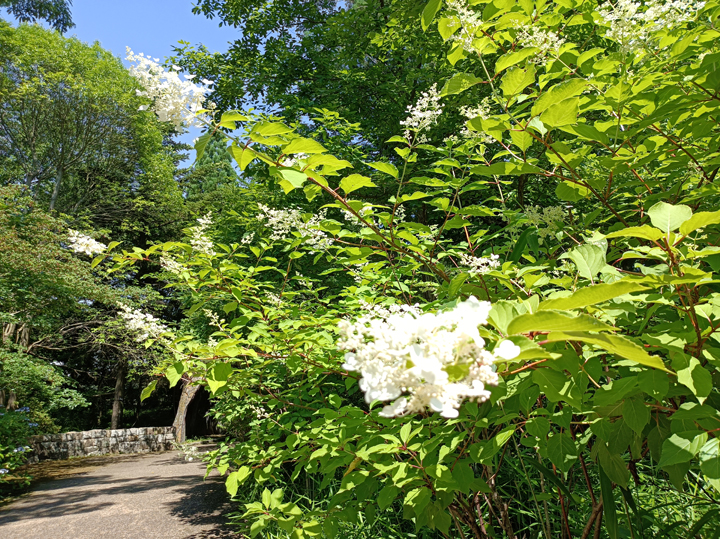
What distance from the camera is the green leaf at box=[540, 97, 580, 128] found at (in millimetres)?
1066

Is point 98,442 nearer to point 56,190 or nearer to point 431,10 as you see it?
point 56,190

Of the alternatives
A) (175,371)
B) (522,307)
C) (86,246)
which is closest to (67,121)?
(86,246)

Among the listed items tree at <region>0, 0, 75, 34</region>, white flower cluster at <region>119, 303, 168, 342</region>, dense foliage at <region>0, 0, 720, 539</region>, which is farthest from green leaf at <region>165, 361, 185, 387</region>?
tree at <region>0, 0, 75, 34</region>

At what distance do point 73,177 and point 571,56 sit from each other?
734 inches

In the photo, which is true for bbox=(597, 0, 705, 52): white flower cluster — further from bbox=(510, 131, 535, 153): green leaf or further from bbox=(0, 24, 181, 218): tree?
bbox=(0, 24, 181, 218): tree

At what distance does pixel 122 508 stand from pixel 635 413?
24.0 ft

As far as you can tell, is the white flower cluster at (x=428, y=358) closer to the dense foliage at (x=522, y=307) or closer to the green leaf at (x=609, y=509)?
the dense foliage at (x=522, y=307)

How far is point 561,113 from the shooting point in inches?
42.3

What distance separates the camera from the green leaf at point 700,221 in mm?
757

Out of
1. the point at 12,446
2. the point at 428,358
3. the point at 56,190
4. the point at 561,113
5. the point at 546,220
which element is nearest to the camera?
the point at 428,358

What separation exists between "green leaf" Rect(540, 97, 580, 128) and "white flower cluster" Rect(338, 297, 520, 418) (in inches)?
28.3

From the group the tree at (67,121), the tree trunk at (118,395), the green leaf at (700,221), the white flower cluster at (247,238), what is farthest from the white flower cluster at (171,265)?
the tree trunk at (118,395)

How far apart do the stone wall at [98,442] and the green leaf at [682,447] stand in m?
13.9

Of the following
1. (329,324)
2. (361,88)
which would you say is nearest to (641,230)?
(329,324)
